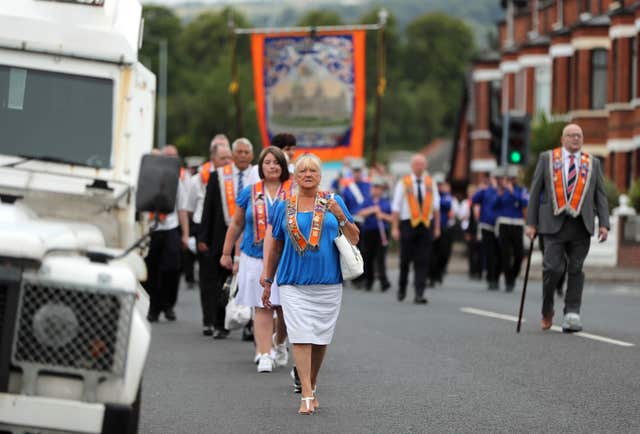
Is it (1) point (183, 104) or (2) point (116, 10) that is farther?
(1) point (183, 104)

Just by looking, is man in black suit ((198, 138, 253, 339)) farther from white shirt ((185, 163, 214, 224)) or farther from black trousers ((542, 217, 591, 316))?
black trousers ((542, 217, 591, 316))

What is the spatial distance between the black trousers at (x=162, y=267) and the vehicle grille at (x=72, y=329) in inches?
442

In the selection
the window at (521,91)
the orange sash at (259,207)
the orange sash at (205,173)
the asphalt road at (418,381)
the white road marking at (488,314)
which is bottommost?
the asphalt road at (418,381)

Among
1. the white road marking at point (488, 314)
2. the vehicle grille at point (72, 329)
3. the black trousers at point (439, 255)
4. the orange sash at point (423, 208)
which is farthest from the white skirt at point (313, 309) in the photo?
the black trousers at point (439, 255)

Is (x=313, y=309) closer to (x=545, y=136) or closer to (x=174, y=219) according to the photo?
(x=174, y=219)

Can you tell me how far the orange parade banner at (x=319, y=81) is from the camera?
42281 millimetres

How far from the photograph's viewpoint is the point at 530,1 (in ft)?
209

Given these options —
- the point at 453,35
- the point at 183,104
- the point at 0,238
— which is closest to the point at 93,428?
the point at 0,238

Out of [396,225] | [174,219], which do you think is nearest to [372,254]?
[396,225]

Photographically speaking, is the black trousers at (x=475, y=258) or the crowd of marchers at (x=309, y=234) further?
the black trousers at (x=475, y=258)

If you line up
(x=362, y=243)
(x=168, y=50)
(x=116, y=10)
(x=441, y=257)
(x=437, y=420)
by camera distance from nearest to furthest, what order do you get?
(x=116, y=10), (x=437, y=420), (x=362, y=243), (x=441, y=257), (x=168, y=50)

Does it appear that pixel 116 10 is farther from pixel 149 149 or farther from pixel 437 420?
pixel 437 420

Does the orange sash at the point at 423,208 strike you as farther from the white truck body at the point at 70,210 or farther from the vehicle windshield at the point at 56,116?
the vehicle windshield at the point at 56,116

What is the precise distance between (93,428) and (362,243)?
21.1 meters
